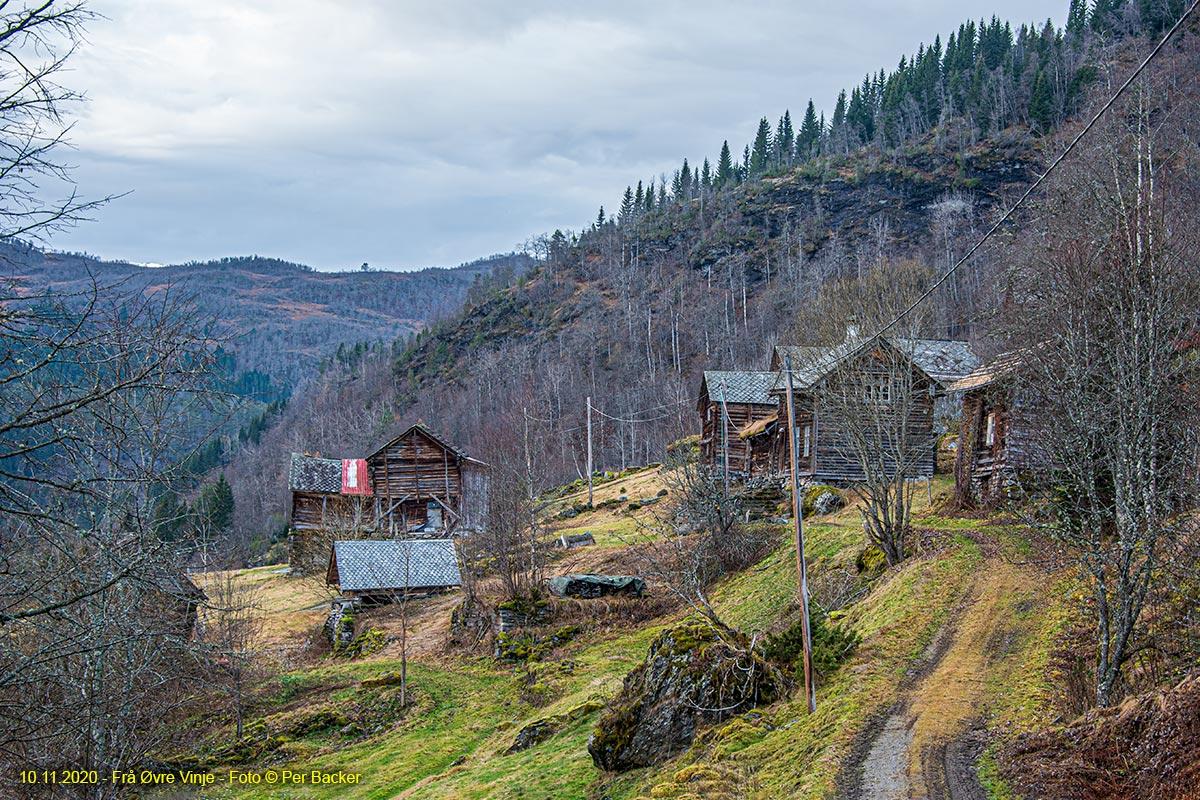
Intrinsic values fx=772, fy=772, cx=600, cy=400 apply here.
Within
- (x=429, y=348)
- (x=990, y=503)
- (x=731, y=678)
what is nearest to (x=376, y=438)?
(x=429, y=348)

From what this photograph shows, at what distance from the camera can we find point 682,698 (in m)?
15.1

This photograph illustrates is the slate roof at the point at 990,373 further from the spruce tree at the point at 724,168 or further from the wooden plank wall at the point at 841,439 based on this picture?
the spruce tree at the point at 724,168

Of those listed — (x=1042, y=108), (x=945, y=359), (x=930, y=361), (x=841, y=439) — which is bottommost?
(x=841, y=439)

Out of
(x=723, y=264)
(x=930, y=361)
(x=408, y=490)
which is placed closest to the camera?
(x=930, y=361)

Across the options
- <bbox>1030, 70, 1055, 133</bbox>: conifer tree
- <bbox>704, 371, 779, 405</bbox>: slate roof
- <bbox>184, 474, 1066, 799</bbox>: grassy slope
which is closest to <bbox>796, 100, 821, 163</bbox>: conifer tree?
<bbox>1030, 70, 1055, 133</bbox>: conifer tree

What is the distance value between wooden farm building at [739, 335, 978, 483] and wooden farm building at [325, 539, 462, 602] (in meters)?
18.3

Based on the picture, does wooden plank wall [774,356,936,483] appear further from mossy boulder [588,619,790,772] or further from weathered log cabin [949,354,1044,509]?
mossy boulder [588,619,790,772]

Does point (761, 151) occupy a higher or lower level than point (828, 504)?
higher

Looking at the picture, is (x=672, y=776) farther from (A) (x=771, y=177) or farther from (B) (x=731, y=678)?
(A) (x=771, y=177)

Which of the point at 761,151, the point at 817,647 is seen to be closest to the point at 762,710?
the point at 817,647

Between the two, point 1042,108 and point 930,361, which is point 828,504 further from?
point 1042,108

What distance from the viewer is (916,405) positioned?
35625mm

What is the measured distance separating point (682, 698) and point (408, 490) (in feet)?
136

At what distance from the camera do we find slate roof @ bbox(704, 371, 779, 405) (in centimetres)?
4766
